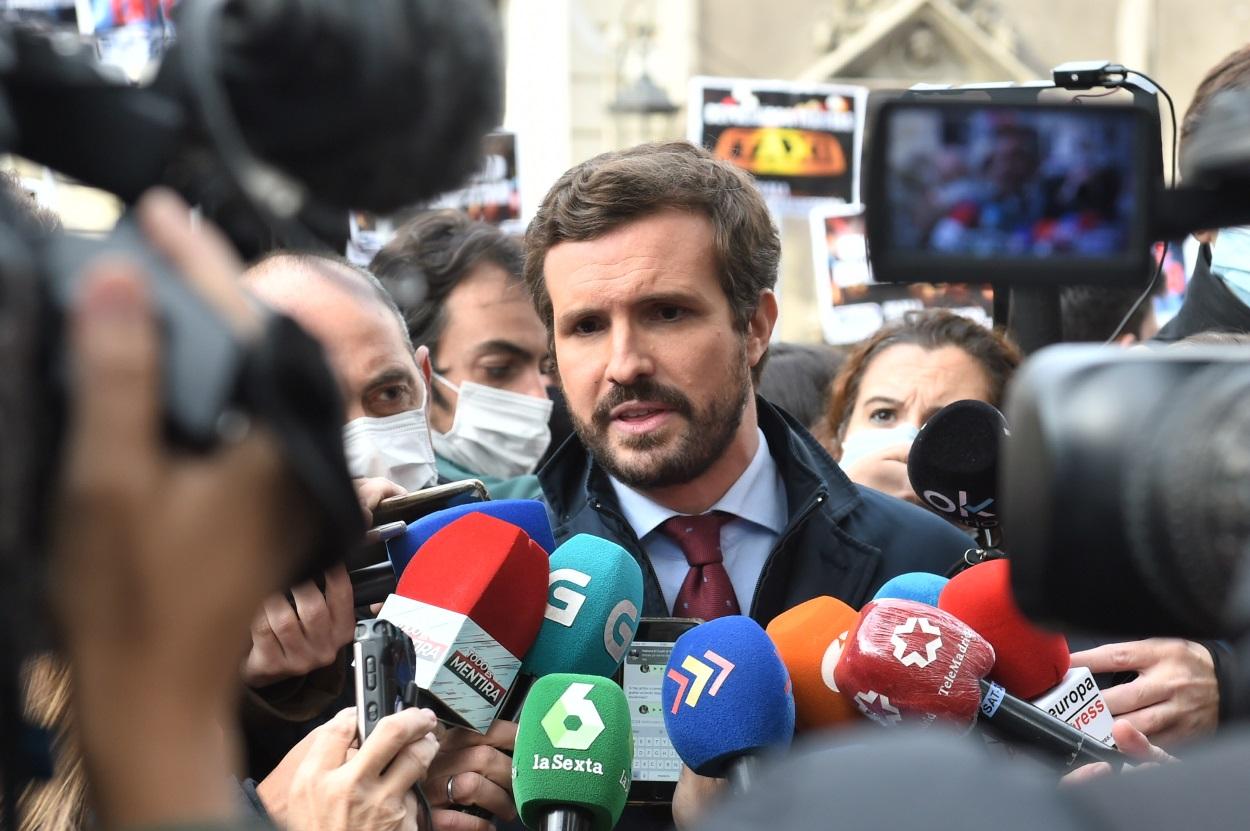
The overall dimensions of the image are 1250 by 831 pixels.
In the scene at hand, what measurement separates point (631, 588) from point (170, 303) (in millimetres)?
1517

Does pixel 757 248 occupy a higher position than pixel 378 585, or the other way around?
pixel 757 248

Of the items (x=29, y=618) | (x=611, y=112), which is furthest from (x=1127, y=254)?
(x=611, y=112)

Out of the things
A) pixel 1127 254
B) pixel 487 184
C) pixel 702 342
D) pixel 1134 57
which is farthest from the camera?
pixel 1134 57

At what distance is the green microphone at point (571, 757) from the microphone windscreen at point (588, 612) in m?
0.14

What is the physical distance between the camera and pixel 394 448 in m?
3.28

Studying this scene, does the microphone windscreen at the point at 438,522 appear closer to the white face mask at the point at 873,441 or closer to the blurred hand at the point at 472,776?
the blurred hand at the point at 472,776

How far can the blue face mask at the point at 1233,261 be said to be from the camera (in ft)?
12.0

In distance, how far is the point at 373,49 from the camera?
3.70 feet

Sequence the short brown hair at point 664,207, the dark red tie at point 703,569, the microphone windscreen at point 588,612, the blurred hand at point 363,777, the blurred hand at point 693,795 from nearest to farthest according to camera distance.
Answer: the blurred hand at point 363,777 < the blurred hand at point 693,795 < the microphone windscreen at point 588,612 < the dark red tie at point 703,569 < the short brown hair at point 664,207

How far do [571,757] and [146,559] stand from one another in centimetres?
123

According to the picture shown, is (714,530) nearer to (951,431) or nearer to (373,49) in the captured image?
(951,431)

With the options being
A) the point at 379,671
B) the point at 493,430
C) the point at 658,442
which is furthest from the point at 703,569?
the point at 493,430

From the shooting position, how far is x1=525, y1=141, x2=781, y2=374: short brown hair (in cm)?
320

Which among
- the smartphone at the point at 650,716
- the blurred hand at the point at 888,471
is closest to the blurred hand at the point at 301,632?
the smartphone at the point at 650,716
